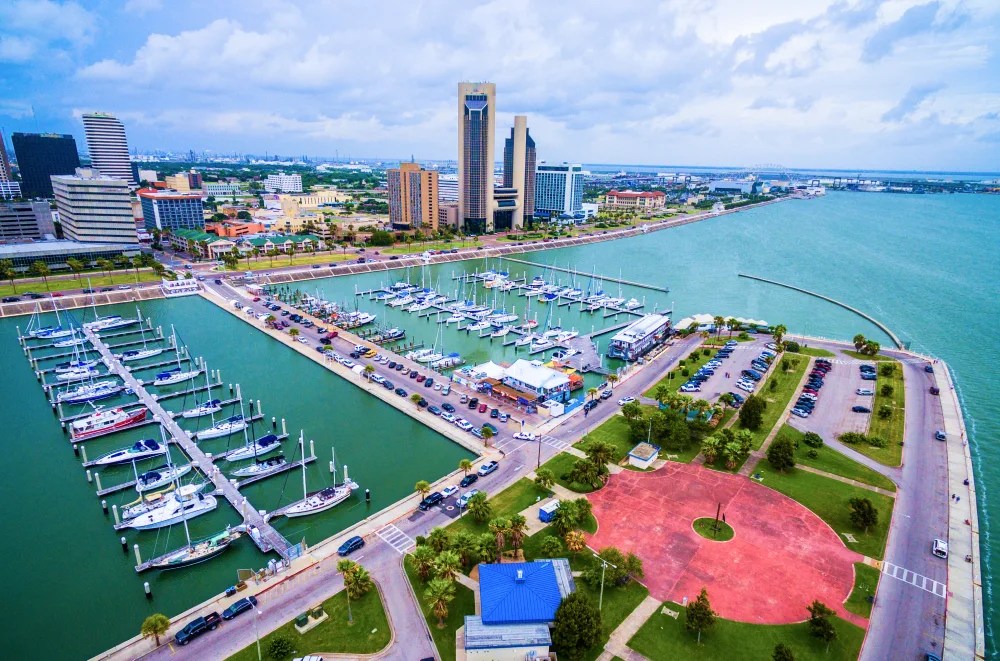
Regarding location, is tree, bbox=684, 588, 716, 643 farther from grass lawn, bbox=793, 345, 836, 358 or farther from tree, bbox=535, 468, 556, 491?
grass lawn, bbox=793, 345, 836, 358

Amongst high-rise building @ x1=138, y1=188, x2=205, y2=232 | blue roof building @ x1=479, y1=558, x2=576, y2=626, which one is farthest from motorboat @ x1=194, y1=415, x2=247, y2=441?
high-rise building @ x1=138, y1=188, x2=205, y2=232

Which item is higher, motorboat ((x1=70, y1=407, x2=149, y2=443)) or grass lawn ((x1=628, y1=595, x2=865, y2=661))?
motorboat ((x1=70, y1=407, x2=149, y2=443))

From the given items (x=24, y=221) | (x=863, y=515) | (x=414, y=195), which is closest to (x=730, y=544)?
(x=863, y=515)

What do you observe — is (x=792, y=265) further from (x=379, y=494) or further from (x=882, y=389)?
(x=379, y=494)

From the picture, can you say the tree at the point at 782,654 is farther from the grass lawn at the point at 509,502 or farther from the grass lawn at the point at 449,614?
the grass lawn at the point at 509,502

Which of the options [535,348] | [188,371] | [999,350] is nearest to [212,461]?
[188,371]

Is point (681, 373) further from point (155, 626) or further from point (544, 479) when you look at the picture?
point (155, 626)

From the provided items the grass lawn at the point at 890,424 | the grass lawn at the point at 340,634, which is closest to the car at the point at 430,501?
the grass lawn at the point at 340,634
